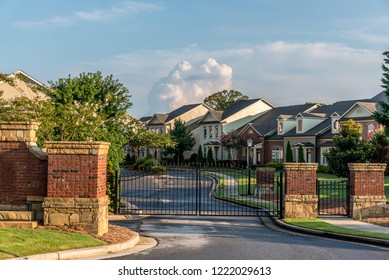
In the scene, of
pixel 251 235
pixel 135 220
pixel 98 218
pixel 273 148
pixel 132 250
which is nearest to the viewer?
pixel 132 250

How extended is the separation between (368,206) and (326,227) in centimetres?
360

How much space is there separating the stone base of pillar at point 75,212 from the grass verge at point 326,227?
631 cm

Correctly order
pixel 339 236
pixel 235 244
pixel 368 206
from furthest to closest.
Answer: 1. pixel 368 206
2. pixel 339 236
3. pixel 235 244

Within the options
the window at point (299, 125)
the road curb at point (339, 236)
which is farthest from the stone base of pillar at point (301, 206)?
the window at point (299, 125)

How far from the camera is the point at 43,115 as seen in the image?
2053 centimetres

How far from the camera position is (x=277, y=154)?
60188 mm

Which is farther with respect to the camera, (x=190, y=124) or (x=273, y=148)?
(x=190, y=124)

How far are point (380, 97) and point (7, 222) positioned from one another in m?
49.8

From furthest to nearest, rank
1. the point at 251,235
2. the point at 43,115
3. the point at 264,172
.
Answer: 1. the point at 264,172
2. the point at 43,115
3. the point at 251,235

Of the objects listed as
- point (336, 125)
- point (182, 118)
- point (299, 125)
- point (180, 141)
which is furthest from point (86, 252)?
point (182, 118)

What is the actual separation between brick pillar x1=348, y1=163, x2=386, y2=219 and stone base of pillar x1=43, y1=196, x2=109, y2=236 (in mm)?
9438

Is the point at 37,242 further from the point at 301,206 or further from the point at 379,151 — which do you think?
the point at 379,151

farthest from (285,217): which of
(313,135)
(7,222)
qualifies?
(313,135)

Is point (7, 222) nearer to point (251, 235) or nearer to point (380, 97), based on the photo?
point (251, 235)
